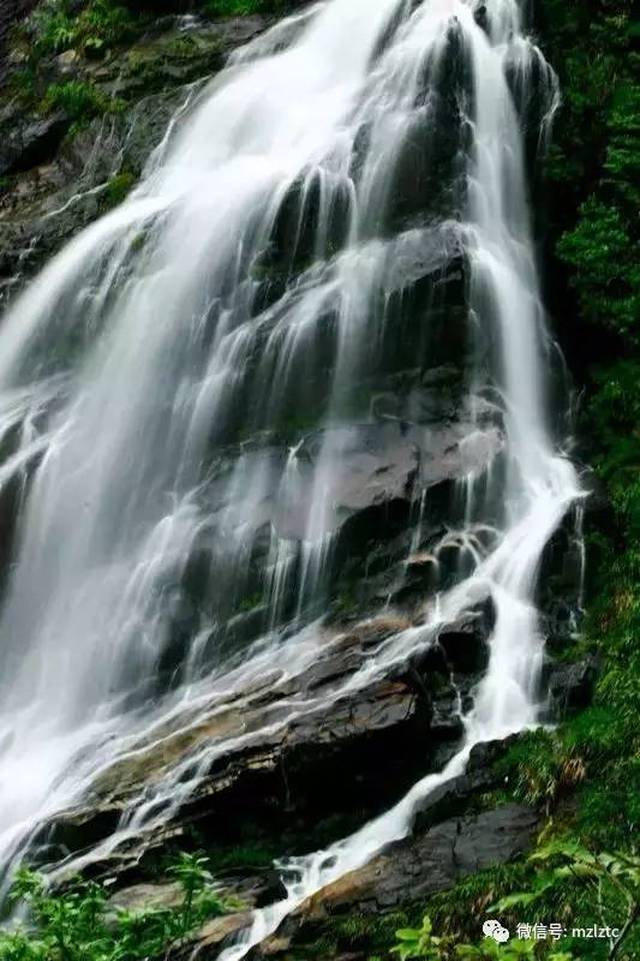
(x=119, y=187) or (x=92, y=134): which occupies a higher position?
(x=92, y=134)

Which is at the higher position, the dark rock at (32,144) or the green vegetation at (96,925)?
the dark rock at (32,144)

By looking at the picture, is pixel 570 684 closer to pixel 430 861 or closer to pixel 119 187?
pixel 430 861

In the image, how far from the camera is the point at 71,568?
9992 millimetres

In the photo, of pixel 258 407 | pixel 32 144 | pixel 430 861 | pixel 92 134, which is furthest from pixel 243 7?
pixel 430 861

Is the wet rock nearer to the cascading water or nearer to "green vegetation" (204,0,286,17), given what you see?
the cascading water

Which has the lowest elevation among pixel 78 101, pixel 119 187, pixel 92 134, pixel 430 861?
pixel 430 861

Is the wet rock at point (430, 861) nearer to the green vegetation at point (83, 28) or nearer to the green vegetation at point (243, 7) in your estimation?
the green vegetation at point (243, 7)

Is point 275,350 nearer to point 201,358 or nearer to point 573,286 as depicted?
point 201,358

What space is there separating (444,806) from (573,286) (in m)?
6.51

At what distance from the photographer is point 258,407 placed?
33.6ft

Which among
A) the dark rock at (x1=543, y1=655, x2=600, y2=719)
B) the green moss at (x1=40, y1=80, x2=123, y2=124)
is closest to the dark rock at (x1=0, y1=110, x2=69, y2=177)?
the green moss at (x1=40, y1=80, x2=123, y2=124)

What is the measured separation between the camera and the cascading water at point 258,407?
8.30 metres

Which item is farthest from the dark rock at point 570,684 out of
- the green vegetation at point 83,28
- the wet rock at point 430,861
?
the green vegetation at point 83,28

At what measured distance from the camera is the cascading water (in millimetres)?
8297
